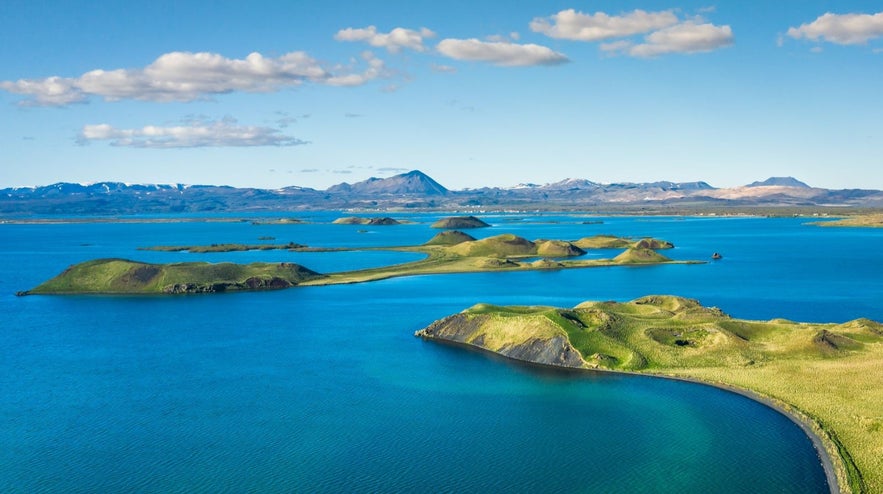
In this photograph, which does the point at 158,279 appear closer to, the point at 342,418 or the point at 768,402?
the point at 342,418

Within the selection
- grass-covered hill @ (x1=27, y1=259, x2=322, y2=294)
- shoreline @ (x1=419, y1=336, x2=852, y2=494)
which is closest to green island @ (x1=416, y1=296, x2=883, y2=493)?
shoreline @ (x1=419, y1=336, x2=852, y2=494)

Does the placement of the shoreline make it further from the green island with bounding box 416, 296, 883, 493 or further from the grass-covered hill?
the grass-covered hill

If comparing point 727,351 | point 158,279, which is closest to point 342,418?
point 727,351

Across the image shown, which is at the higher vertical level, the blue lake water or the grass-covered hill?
the grass-covered hill

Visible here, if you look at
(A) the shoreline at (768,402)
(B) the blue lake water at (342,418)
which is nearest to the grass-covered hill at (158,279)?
(B) the blue lake water at (342,418)

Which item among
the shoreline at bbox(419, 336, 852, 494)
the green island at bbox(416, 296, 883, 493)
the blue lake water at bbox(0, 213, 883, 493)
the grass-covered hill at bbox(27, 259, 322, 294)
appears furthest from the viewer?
the grass-covered hill at bbox(27, 259, 322, 294)

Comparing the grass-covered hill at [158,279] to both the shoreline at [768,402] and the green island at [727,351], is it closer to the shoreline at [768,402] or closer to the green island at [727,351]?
the green island at [727,351]
